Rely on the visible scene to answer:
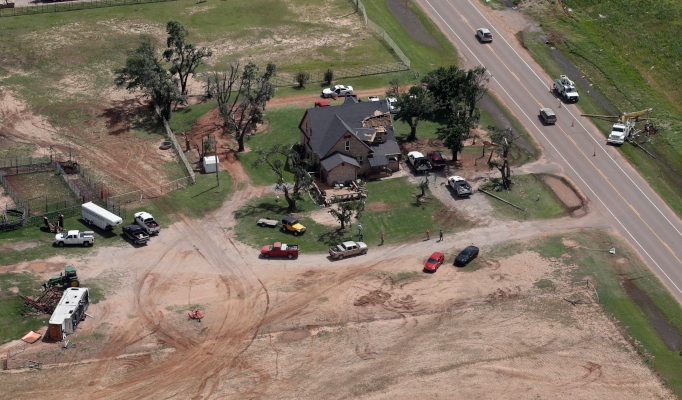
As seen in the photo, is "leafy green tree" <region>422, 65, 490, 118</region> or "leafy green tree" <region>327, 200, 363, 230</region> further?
"leafy green tree" <region>422, 65, 490, 118</region>

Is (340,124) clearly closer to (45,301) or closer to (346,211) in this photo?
(346,211)

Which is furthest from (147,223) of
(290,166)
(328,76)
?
(328,76)

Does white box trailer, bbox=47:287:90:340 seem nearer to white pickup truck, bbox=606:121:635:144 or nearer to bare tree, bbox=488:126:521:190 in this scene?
bare tree, bbox=488:126:521:190

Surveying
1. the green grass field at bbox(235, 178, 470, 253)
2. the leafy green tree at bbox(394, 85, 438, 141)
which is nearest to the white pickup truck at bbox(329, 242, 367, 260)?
the green grass field at bbox(235, 178, 470, 253)

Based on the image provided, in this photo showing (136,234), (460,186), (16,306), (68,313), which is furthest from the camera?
(460,186)

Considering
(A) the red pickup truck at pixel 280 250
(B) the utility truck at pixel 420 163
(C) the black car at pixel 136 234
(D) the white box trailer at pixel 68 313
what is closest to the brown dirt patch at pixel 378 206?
(B) the utility truck at pixel 420 163

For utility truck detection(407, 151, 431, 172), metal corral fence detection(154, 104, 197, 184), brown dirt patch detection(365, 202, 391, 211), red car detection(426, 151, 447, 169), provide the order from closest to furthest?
brown dirt patch detection(365, 202, 391, 211) → metal corral fence detection(154, 104, 197, 184) → utility truck detection(407, 151, 431, 172) → red car detection(426, 151, 447, 169)

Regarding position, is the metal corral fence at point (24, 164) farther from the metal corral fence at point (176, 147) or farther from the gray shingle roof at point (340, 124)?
the gray shingle roof at point (340, 124)
